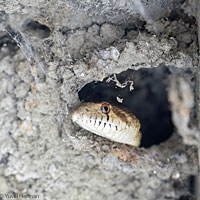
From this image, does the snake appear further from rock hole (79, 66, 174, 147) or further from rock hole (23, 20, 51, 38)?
rock hole (23, 20, 51, 38)

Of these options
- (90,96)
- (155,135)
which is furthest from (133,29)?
(155,135)

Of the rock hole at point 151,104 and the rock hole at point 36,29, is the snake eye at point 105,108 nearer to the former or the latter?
the rock hole at point 151,104

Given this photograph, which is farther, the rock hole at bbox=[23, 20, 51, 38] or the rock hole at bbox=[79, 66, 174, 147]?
the rock hole at bbox=[79, 66, 174, 147]

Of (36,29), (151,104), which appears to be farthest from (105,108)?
(151,104)

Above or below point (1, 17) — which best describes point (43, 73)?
below

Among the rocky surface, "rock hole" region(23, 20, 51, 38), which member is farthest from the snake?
"rock hole" region(23, 20, 51, 38)

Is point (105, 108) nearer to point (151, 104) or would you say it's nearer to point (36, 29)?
point (36, 29)

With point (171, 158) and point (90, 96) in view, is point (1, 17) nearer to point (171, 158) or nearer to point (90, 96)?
point (90, 96)
